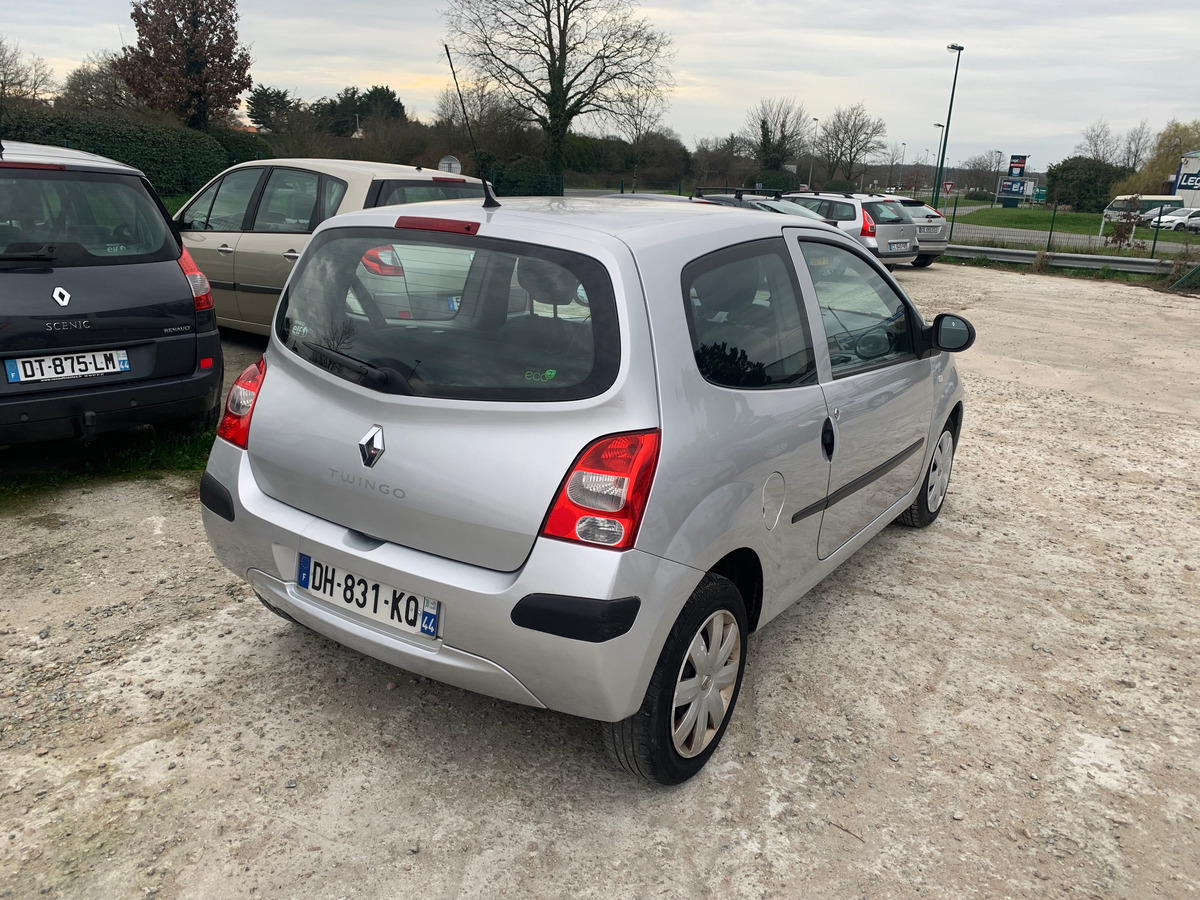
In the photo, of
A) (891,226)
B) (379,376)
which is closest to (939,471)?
(379,376)

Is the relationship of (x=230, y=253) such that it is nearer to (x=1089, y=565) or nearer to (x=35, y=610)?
(x=35, y=610)

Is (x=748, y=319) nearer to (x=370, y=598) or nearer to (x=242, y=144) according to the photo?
(x=370, y=598)

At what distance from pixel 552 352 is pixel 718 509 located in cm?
63

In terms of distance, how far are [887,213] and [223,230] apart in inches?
534

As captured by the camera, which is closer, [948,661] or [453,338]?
[453,338]

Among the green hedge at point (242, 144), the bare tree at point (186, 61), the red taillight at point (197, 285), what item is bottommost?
the red taillight at point (197, 285)

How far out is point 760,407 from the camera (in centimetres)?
268

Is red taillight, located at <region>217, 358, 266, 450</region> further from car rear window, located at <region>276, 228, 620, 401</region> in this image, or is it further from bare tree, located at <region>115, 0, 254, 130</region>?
bare tree, located at <region>115, 0, 254, 130</region>

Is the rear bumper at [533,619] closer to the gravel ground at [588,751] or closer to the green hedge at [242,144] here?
the gravel ground at [588,751]

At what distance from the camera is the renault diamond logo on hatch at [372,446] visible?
2.40 meters

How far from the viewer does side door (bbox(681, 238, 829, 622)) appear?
8.09 feet

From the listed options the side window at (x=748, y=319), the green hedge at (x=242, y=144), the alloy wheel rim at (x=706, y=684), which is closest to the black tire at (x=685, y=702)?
the alloy wheel rim at (x=706, y=684)

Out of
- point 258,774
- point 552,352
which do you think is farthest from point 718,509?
point 258,774

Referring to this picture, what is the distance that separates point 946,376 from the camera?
4.44 metres
